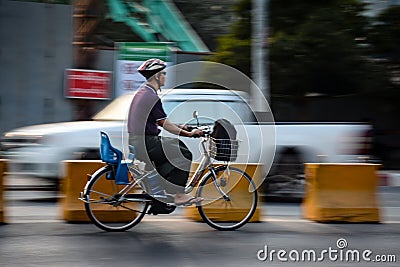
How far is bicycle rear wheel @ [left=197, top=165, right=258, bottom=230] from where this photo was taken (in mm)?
8359

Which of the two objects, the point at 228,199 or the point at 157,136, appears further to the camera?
the point at 228,199

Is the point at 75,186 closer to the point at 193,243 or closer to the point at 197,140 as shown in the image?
the point at 193,243

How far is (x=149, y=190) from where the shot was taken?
320 inches

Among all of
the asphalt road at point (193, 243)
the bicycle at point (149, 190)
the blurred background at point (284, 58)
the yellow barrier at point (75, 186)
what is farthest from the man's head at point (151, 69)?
the blurred background at point (284, 58)

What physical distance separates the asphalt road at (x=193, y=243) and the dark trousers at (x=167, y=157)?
59 cm

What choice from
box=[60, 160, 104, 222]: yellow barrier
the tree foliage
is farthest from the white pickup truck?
the tree foliage

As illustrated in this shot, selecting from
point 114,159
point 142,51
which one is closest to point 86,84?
point 142,51

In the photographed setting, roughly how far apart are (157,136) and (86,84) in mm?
10075

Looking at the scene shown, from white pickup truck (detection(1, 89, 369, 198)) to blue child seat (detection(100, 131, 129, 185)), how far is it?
9.09 ft

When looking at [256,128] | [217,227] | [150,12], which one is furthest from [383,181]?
[150,12]

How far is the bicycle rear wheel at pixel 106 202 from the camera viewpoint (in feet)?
26.8

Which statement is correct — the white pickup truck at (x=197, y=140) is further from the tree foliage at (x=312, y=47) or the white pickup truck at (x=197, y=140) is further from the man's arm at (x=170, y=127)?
the tree foliage at (x=312, y=47)

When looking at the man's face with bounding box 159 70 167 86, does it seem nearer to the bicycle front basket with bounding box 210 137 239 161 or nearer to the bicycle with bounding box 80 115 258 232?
the bicycle with bounding box 80 115 258 232

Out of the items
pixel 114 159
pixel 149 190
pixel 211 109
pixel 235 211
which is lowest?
pixel 235 211
